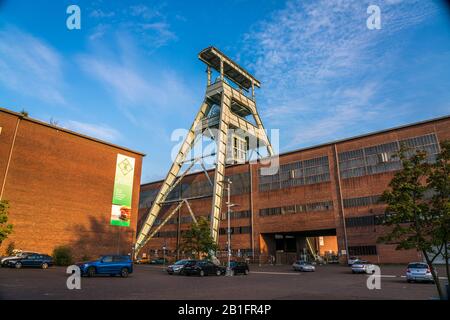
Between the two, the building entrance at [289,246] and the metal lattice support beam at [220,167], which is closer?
the metal lattice support beam at [220,167]

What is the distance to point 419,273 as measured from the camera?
21406mm

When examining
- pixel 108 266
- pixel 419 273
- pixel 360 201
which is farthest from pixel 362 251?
pixel 108 266

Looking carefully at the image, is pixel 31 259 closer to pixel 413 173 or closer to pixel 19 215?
pixel 19 215

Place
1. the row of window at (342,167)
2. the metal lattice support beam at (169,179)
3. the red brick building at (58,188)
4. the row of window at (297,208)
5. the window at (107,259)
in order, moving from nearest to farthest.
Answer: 1. the window at (107,259)
2. the red brick building at (58,188)
3. the row of window at (342,167)
4. the row of window at (297,208)
5. the metal lattice support beam at (169,179)

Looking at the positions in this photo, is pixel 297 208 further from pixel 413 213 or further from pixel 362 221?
pixel 413 213

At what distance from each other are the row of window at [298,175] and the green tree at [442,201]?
3892cm

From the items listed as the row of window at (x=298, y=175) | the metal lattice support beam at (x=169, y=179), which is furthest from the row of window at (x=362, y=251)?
the metal lattice support beam at (x=169, y=179)

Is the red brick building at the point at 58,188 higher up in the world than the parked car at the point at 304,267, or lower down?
higher up

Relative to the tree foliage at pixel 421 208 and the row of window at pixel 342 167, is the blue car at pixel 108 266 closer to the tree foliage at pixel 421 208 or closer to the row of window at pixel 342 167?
the tree foliage at pixel 421 208

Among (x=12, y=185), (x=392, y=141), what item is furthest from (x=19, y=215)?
(x=392, y=141)

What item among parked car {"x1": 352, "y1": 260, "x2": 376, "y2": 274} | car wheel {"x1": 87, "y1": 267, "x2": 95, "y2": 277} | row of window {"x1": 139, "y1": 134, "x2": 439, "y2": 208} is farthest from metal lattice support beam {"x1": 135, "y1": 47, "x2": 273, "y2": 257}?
car wheel {"x1": 87, "y1": 267, "x2": 95, "y2": 277}

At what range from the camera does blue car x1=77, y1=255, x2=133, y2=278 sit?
75.6ft

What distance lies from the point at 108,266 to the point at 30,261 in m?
11.5

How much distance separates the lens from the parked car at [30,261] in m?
28.6
